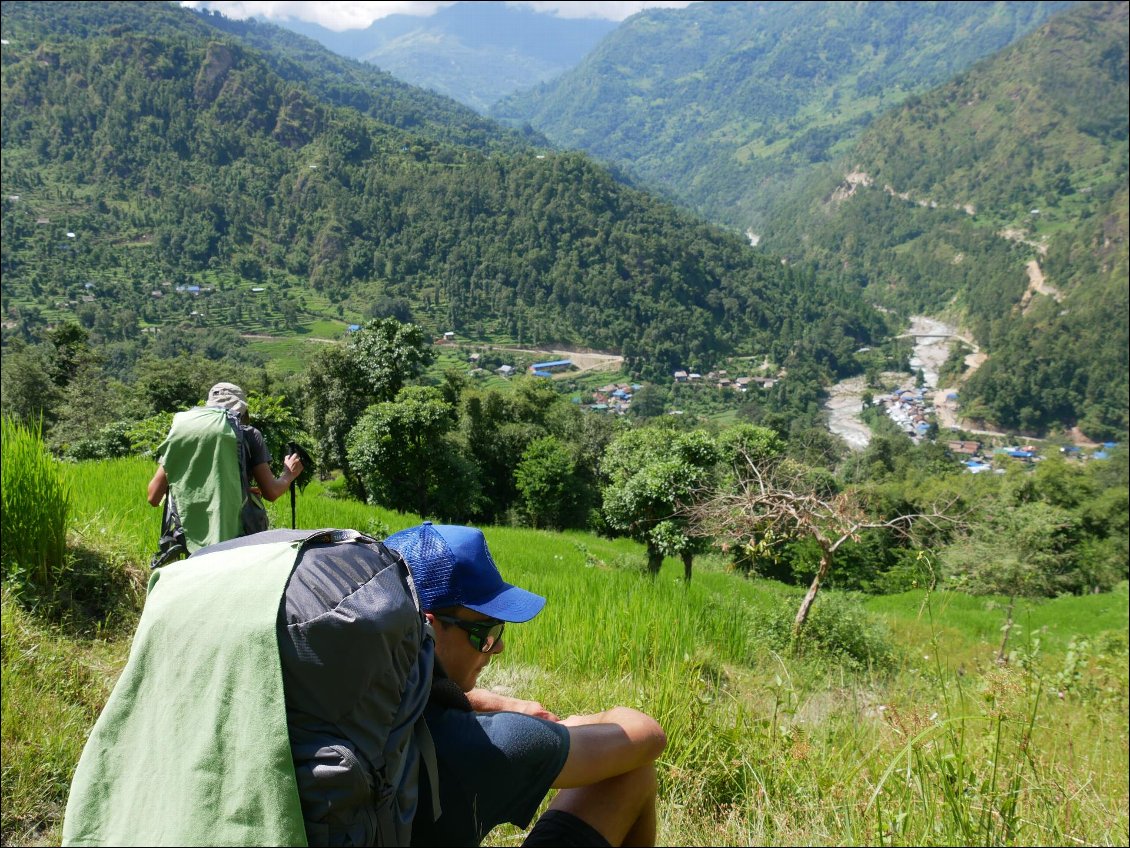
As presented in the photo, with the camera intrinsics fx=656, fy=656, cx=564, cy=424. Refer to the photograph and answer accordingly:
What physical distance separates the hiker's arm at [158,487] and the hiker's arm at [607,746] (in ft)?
8.49

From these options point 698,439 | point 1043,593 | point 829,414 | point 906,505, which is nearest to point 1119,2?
point 829,414

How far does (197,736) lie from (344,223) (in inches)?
5030

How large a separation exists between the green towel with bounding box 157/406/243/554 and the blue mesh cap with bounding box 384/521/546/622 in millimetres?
1821

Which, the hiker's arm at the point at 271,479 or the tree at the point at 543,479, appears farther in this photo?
the tree at the point at 543,479

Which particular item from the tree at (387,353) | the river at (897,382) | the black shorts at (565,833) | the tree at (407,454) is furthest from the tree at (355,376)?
the river at (897,382)

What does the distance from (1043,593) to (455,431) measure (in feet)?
69.7

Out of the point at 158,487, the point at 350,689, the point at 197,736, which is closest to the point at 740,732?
the point at 350,689

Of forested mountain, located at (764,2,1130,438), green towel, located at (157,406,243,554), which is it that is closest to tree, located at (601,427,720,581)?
green towel, located at (157,406,243,554)

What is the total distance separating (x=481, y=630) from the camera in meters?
1.72

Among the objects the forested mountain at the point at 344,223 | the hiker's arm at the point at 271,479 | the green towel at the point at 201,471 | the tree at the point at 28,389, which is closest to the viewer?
the green towel at the point at 201,471

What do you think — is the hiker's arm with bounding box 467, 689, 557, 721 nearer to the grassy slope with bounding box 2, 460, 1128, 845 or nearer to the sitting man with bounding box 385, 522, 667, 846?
the sitting man with bounding box 385, 522, 667, 846

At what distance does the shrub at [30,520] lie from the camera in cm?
352

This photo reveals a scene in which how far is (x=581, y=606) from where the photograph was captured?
4363 mm

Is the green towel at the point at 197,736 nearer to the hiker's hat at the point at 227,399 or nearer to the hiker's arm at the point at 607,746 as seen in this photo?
the hiker's arm at the point at 607,746
